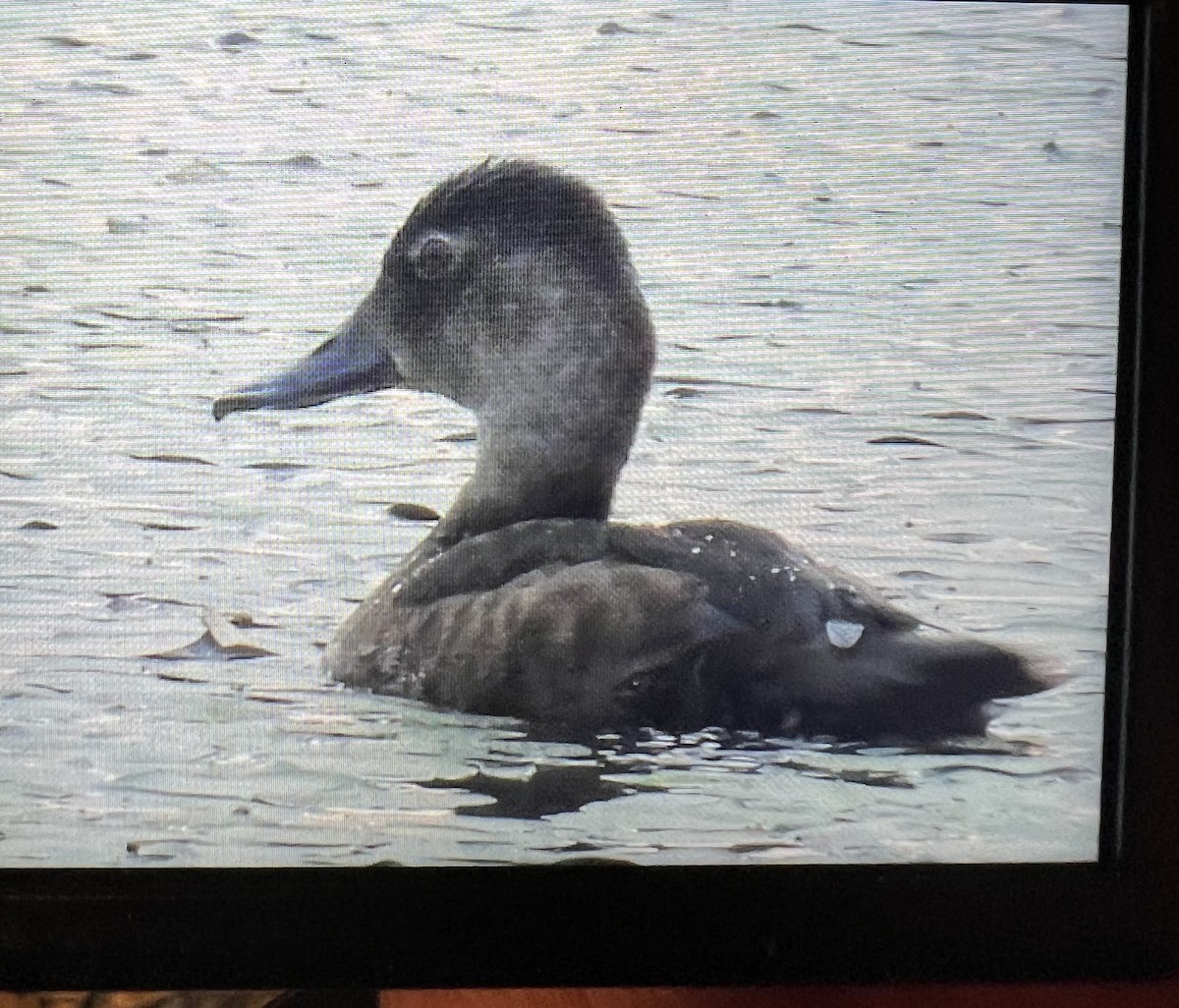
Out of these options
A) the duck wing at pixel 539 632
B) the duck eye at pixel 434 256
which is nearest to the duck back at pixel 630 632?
the duck wing at pixel 539 632

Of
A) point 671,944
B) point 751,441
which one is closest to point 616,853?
point 671,944

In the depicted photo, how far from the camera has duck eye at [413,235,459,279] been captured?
0.53 metres

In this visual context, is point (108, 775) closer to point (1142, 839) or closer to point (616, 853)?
point (616, 853)

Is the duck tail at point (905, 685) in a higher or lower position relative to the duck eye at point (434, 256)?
lower

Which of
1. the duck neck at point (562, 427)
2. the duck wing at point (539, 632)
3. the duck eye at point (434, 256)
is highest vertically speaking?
the duck eye at point (434, 256)

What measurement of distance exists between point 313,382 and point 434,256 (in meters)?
0.08

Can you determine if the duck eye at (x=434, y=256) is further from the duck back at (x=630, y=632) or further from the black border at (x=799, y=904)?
the black border at (x=799, y=904)

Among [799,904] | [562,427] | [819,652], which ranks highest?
[562,427]

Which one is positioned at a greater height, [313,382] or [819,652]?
[313,382]

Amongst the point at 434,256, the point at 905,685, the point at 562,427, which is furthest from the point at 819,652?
the point at 434,256

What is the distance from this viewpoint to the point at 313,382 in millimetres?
526

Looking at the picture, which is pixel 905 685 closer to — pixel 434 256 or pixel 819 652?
pixel 819 652

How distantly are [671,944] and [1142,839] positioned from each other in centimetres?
25

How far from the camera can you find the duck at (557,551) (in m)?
0.53
